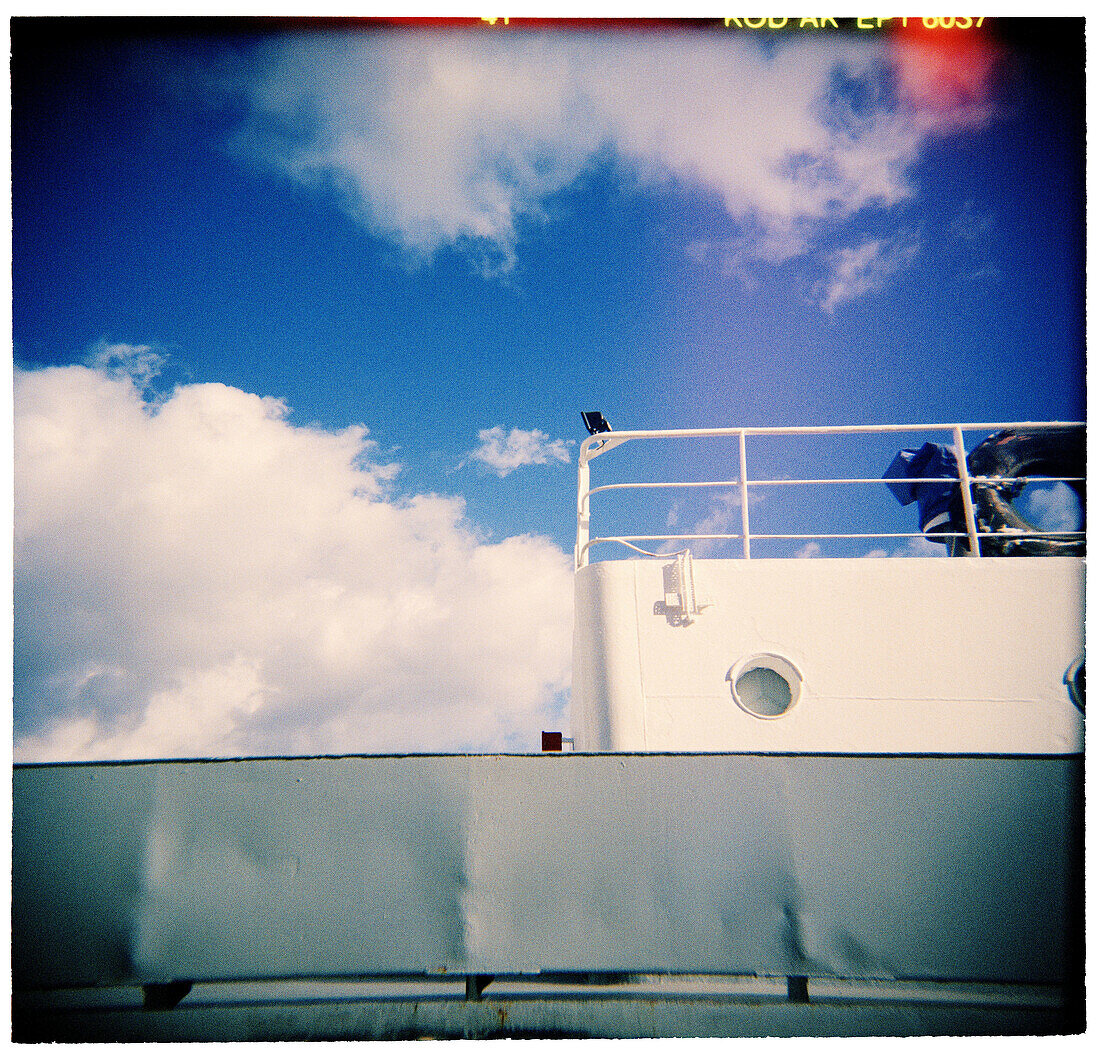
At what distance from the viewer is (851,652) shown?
4738 mm

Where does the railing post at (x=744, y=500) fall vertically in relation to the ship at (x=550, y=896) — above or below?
above

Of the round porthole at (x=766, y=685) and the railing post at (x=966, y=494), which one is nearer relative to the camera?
the round porthole at (x=766, y=685)

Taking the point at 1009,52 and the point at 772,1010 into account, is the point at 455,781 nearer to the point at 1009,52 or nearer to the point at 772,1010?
the point at 772,1010

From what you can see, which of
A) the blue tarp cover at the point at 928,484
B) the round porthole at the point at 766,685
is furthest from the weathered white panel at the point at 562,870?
the blue tarp cover at the point at 928,484

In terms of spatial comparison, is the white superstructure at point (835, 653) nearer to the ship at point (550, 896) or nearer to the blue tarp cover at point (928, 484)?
the blue tarp cover at point (928, 484)

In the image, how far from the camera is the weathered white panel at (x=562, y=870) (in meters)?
2.89

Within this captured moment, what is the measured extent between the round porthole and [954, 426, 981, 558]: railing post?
6.20 feet

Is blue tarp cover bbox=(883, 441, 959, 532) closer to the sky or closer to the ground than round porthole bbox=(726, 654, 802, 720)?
closer to the sky

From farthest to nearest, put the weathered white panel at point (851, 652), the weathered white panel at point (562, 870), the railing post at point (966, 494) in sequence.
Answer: the railing post at point (966, 494) < the weathered white panel at point (851, 652) < the weathered white panel at point (562, 870)

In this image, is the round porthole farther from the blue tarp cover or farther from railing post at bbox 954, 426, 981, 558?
the blue tarp cover

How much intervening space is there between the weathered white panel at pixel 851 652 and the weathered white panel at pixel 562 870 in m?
1.50

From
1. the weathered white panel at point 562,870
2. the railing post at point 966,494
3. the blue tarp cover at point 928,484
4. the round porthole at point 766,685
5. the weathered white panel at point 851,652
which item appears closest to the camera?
the weathered white panel at point 562,870

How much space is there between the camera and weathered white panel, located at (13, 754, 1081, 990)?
289 cm

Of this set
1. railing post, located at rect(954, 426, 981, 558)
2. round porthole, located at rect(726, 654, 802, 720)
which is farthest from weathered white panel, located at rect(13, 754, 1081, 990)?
railing post, located at rect(954, 426, 981, 558)
